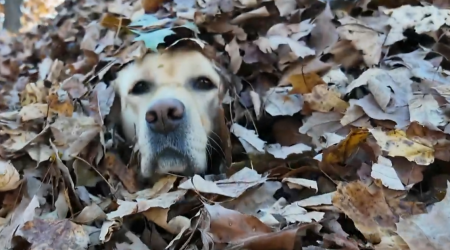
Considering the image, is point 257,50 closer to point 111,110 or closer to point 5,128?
point 111,110

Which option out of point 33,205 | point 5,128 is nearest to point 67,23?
point 5,128

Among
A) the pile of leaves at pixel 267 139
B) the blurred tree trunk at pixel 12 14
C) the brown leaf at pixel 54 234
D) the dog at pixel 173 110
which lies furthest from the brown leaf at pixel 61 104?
the blurred tree trunk at pixel 12 14

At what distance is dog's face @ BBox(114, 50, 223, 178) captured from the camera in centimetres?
243

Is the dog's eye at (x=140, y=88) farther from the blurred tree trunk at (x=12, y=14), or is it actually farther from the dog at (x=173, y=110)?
the blurred tree trunk at (x=12, y=14)

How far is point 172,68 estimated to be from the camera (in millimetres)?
2727

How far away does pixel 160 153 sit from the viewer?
245 centimetres

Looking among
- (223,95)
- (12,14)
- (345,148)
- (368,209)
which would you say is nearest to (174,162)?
(223,95)

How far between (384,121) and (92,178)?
1.39 metres

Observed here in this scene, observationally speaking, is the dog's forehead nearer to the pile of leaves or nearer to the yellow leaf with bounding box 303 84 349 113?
the pile of leaves

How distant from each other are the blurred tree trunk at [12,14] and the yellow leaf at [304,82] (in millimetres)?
6443

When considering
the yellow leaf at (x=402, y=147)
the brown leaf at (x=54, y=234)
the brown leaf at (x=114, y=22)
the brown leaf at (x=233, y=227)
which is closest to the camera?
the brown leaf at (x=233, y=227)

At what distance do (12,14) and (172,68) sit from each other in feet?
22.1

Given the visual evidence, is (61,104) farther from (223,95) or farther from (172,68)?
(223,95)

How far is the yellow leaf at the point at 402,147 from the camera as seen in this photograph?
2029mm
